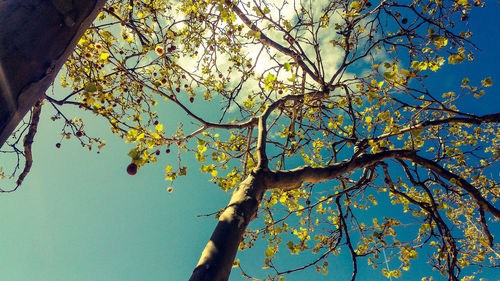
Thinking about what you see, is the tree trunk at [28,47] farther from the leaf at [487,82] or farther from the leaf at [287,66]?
the leaf at [487,82]

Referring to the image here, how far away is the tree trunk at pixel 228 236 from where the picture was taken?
46.3 inches

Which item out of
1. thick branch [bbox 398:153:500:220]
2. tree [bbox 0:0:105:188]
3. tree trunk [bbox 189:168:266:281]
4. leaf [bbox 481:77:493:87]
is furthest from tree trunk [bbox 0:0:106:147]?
thick branch [bbox 398:153:500:220]

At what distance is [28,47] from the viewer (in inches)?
30.4

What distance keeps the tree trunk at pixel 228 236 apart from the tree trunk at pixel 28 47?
97cm

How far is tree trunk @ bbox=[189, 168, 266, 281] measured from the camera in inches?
46.3

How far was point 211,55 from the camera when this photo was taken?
3781mm

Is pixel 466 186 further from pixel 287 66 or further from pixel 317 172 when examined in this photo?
pixel 287 66

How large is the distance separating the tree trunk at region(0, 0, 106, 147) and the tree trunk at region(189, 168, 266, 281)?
0.97 meters

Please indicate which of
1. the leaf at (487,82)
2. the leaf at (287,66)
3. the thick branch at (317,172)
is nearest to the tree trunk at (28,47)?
the thick branch at (317,172)

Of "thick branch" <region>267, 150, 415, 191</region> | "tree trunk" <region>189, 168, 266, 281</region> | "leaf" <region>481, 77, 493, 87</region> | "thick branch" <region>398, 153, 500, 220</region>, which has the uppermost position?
"leaf" <region>481, 77, 493, 87</region>

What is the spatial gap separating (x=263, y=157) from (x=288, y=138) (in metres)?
1.66

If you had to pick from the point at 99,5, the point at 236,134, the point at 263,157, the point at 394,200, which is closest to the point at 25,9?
the point at 99,5

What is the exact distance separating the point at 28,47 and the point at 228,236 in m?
1.21

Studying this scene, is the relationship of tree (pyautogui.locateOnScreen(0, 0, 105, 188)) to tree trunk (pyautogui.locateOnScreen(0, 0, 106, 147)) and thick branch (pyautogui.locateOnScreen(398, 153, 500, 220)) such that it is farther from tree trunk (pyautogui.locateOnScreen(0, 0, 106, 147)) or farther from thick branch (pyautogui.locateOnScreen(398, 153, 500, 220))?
thick branch (pyautogui.locateOnScreen(398, 153, 500, 220))
